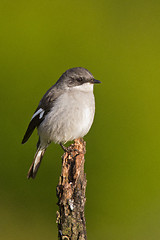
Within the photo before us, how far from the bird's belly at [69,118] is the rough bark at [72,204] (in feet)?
3.16

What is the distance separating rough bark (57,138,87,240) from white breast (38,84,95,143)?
3.17 feet

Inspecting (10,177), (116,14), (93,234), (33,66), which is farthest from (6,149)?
(116,14)

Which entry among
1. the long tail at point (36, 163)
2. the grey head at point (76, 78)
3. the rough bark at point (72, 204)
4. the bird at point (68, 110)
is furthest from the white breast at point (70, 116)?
the rough bark at point (72, 204)

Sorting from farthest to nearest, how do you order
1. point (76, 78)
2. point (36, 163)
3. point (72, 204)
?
point (36, 163) → point (76, 78) → point (72, 204)

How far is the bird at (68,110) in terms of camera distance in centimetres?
530

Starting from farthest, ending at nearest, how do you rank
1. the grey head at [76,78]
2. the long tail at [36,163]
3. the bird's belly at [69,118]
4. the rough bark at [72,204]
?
the long tail at [36,163] → the grey head at [76,78] → the bird's belly at [69,118] → the rough bark at [72,204]

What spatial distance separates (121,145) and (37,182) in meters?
1.33

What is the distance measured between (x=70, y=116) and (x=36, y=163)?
1102 millimetres

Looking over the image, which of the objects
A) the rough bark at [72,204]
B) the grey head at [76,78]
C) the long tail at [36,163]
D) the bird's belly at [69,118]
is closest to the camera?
the rough bark at [72,204]

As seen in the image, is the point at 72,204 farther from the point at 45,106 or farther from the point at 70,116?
the point at 45,106

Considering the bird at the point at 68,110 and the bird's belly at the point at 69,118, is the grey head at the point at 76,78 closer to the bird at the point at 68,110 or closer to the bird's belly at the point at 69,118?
the bird at the point at 68,110

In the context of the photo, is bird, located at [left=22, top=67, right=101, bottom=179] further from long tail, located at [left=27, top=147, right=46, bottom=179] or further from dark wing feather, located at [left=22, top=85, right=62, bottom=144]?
long tail, located at [left=27, top=147, right=46, bottom=179]

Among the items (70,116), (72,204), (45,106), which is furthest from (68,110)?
(72,204)

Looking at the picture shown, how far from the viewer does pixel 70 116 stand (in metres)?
5.28
